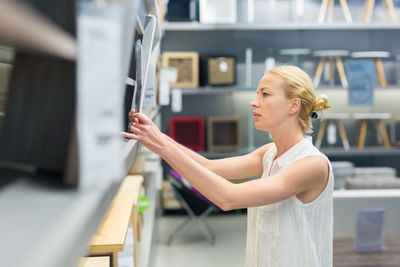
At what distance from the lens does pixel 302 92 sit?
1.76 meters

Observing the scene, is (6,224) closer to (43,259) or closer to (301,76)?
(43,259)

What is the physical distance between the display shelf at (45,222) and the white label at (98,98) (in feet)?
0.11

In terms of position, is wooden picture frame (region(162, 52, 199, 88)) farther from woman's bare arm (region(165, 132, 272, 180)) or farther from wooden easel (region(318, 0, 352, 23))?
woman's bare arm (region(165, 132, 272, 180))

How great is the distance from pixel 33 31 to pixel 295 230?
4.67 ft

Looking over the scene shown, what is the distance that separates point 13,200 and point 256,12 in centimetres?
607

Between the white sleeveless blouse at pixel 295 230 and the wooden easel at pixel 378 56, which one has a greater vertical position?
the wooden easel at pixel 378 56

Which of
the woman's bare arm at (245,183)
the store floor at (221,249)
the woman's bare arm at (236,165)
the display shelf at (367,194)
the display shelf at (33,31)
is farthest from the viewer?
the display shelf at (367,194)

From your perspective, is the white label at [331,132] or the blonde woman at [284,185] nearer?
the blonde woman at [284,185]

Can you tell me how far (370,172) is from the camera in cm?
488

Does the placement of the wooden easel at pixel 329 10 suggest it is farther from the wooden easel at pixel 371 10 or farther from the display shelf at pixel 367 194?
the display shelf at pixel 367 194

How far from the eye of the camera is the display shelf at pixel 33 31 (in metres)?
0.35

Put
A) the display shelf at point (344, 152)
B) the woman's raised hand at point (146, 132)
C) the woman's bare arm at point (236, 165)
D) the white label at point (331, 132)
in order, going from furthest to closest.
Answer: the white label at point (331, 132)
the display shelf at point (344, 152)
the woman's bare arm at point (236, 165)
the woman's raised hand at point (146, 132)

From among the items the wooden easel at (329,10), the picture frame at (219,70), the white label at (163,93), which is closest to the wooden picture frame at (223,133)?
Answer: the picture frame at (219,70)

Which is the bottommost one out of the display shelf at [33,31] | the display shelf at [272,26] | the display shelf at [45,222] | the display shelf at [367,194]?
the display shelf at [367,194]
